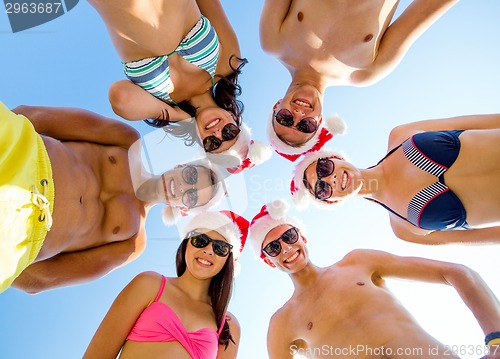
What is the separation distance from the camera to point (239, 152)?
4016 mm

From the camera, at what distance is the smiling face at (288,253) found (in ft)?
14.3

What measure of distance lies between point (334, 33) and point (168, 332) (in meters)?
3.48

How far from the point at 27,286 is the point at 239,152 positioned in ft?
7.90

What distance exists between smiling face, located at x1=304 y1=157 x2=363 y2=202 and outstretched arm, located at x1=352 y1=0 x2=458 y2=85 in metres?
1.22

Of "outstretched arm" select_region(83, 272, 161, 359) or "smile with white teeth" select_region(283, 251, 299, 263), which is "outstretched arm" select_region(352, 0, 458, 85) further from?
"outstretched arm" select_region(83, 272, 161, 359)

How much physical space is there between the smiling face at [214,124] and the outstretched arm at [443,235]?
79.5 inches

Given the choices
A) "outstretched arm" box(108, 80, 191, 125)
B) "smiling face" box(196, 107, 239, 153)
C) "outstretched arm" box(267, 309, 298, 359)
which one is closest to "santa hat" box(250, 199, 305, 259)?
"outstretched arm" box(267, 309, 298, 359)

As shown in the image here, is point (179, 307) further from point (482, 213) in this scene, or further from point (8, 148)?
point (482, 213)

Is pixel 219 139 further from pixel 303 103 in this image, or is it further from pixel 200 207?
pixel 303 103

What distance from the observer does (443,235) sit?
12.8ft

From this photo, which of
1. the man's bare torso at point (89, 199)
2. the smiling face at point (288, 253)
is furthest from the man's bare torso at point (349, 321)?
the man's bare torso at point (89, 199)

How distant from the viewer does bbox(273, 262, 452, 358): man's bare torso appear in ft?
11.4

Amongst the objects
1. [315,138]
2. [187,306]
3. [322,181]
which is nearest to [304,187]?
[322,181]

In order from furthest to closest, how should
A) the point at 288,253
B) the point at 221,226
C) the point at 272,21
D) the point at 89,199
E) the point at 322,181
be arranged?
the point at 288,253 → the point at 272,21 → the point at 221,226 → the point at 322,181 → the point at 89,199
